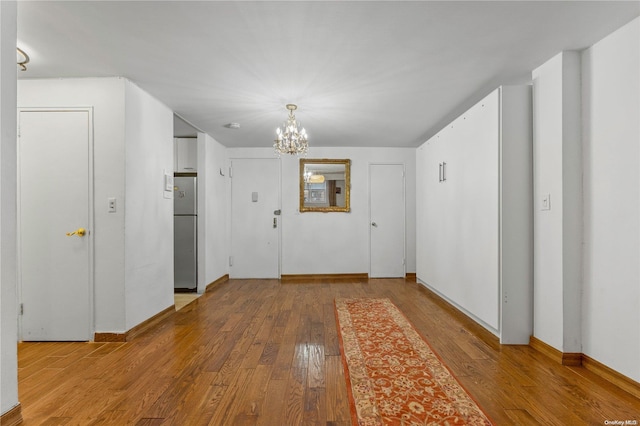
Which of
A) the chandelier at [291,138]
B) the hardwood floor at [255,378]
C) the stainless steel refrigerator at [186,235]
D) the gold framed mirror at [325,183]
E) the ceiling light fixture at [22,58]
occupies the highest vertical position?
the ceiling light fixture at [22,58]

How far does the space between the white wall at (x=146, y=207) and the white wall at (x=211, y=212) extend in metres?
0.94

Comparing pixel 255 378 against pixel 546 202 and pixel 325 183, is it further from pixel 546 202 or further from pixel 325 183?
pixel 325 183

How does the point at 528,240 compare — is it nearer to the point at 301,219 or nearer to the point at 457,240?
the point at 457,240

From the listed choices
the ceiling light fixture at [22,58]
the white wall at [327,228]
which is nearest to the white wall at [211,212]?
the white wall at [327,228]

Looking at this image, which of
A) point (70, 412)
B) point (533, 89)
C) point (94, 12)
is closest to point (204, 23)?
point (94, 12)

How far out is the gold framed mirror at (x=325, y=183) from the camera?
5711 millimetres

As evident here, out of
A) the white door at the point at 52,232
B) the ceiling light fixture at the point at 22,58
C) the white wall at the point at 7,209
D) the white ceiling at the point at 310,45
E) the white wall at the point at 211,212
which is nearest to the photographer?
the white wall at the point at 7,209

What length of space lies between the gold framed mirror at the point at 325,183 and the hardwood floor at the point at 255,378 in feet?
8.51

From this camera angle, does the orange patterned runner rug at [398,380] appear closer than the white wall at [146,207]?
Yes

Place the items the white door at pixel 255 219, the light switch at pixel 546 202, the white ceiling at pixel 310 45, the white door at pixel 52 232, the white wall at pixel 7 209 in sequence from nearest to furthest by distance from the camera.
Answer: the white wall at pixel 7 209 < the white ceiling at pixel 310 45 < the light switch at pixel 546 202 < the white door at pixel 52 232 < the white door at pixel 255 219

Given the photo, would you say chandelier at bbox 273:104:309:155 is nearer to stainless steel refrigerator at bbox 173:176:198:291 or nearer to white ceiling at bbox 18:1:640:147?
white ceiling at bbox 18:1:640:147

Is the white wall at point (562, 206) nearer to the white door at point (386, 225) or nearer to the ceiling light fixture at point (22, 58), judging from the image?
the white door at point (386, 225)

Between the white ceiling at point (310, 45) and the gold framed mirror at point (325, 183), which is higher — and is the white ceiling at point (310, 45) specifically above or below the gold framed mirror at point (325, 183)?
above

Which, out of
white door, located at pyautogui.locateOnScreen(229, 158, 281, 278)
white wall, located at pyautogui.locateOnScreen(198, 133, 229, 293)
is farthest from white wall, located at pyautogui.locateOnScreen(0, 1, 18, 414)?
white door, located at pyautogui.locateOnScreen(229, 158, 281, 278)
